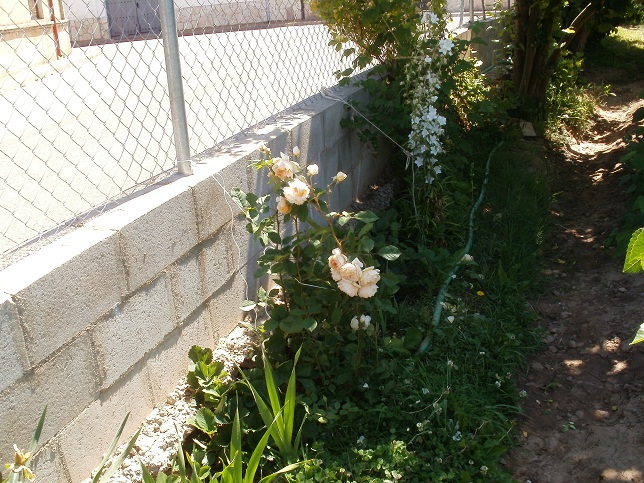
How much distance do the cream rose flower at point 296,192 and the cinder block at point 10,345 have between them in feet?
3.57

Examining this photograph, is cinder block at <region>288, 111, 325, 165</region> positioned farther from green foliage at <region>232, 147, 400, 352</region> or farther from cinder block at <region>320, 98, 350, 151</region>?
green foliage at <region>232, 147, 400, 352</region>

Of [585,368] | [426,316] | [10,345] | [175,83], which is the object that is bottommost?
[585,368]

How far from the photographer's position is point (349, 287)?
2.65 metres

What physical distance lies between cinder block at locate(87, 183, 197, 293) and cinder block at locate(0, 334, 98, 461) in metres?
0.32

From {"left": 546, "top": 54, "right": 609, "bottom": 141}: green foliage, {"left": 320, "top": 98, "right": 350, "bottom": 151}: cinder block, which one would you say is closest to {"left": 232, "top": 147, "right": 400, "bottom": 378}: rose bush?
{"left": 320, "top": 98, "right": 350, "bottom": 151}: cinder block

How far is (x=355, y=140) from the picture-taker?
4645 mm

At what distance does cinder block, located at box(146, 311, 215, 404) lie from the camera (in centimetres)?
261

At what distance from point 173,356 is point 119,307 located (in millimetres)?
431

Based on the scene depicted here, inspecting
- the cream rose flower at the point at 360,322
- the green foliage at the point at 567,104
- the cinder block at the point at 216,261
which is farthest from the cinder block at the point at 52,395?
the green foliage at the point at 567,104

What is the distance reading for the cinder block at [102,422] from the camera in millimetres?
2201

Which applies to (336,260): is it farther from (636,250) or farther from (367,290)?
(636,250)

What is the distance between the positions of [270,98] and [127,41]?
1.24 metres

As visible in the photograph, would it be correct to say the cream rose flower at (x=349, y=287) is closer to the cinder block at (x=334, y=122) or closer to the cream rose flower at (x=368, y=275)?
the cream rose flower at (x=368, y=275)

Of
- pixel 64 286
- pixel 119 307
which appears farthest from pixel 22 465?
pixel 119 307
